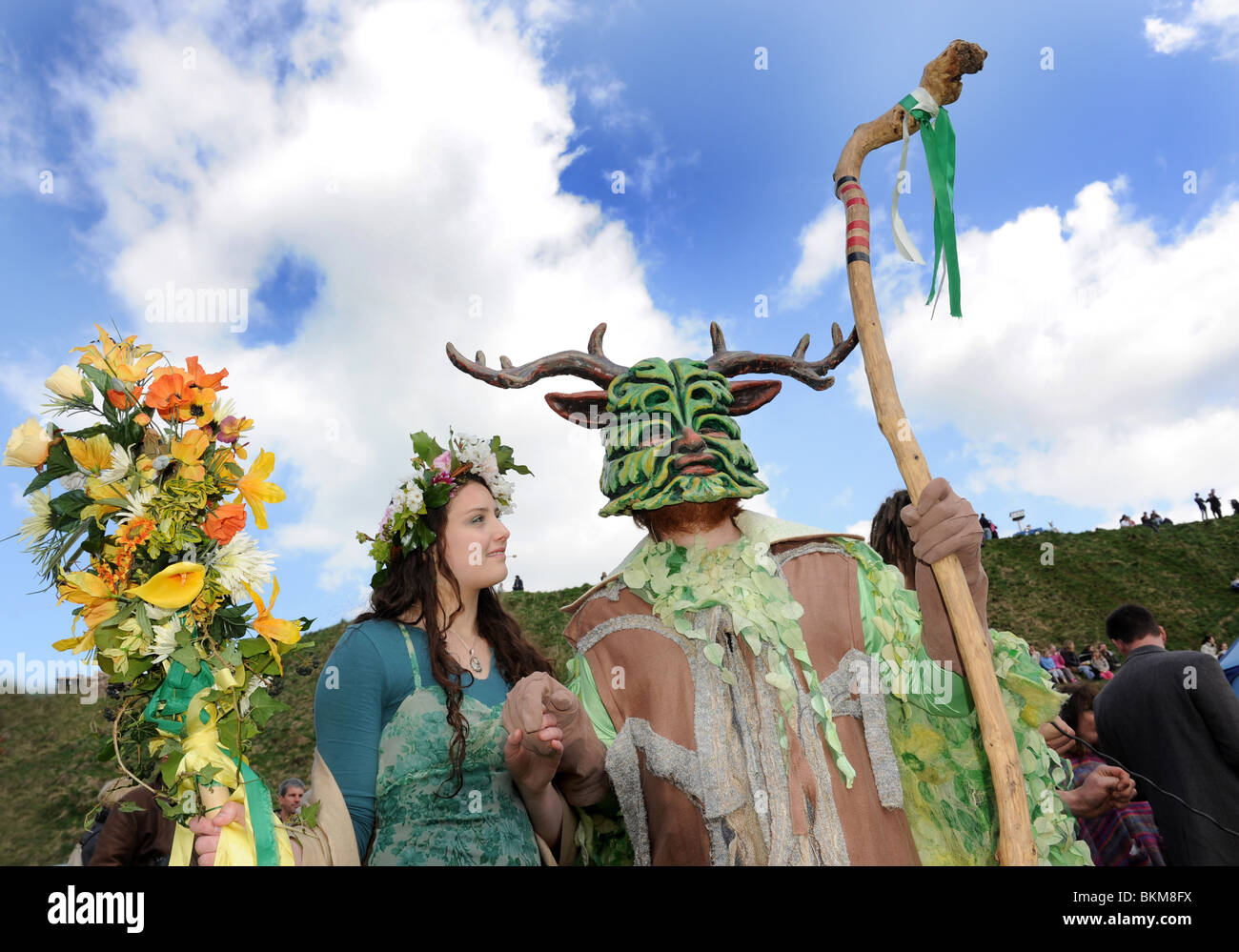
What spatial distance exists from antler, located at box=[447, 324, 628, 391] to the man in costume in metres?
0.22

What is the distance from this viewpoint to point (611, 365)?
3100 millimetres

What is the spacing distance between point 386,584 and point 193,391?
1019 millimetres

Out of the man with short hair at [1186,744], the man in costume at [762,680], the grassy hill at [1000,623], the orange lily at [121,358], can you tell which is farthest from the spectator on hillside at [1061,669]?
the orange lily at [121,358]

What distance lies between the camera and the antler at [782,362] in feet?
10.6

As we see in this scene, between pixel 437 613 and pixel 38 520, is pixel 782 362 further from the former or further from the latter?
pixel 38 520

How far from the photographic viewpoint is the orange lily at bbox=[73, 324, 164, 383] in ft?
7.24

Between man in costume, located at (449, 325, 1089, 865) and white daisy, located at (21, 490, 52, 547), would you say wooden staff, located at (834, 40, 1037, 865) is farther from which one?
white daisy, located at (21, 490, 52, 547)

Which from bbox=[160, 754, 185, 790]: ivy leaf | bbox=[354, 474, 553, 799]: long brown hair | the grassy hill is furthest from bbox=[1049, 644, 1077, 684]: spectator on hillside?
bbox=[160, 754, 185, 790]: ivy leaf

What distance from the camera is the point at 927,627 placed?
2557 mm

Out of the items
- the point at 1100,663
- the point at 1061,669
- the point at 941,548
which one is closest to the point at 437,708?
the point at 941,548

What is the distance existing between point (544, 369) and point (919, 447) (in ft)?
4.41

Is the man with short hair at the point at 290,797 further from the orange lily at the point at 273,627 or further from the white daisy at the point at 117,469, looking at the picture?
the white daisy at the point at 117,469
